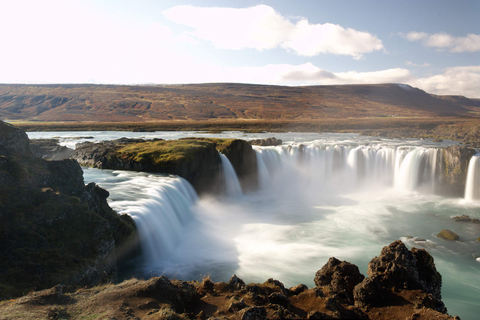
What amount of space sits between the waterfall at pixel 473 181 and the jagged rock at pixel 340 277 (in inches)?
1206

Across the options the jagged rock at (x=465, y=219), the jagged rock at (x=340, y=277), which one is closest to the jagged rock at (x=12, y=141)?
the jagged rock at (x=340, y=277)

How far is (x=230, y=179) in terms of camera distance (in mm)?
34469

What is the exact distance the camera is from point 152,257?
17062 mm

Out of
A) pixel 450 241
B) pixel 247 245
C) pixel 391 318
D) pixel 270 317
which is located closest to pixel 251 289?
pixel 270 317

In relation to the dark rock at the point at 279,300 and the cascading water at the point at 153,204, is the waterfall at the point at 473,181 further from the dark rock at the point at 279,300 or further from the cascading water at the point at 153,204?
the dark rock at the point at 279,300

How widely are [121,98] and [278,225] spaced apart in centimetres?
17076

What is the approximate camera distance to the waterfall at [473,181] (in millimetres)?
33094

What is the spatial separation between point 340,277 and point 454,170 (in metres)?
31.7

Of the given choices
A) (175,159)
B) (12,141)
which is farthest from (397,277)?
(175,159)

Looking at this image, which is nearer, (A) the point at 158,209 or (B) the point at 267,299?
(B) the point at 267,299

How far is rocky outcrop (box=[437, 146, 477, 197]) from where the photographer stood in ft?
112

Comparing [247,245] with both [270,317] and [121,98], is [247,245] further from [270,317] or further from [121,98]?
[121,98]

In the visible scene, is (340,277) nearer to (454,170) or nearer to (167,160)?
(167,160)

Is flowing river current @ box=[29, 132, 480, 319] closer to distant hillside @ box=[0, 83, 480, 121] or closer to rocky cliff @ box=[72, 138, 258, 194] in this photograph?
rocky cliff @ box=[72, 138, 258, 194]
